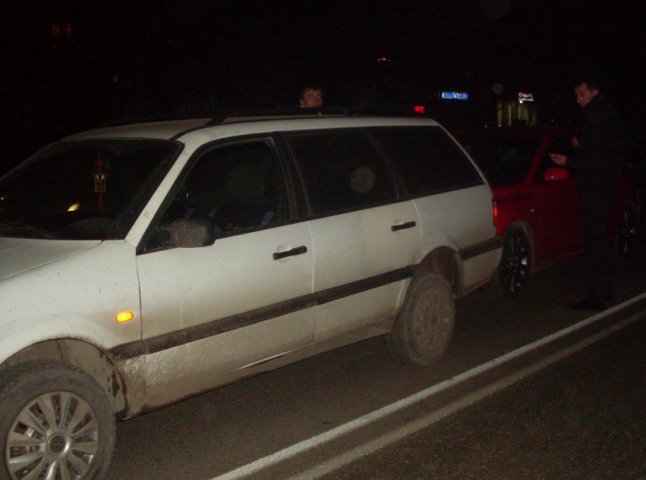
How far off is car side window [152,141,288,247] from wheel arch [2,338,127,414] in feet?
2.98

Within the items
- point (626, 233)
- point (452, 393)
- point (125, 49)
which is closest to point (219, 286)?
point (452, 393)

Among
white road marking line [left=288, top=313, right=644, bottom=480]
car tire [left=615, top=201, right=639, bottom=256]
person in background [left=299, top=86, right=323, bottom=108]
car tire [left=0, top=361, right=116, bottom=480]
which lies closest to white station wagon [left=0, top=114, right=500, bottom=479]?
car tire [left=0, top=361, right=116, bottom=480]

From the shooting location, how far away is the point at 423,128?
5895 millimetres

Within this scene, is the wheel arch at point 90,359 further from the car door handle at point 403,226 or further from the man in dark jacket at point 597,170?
the man in dark jacket at point 597,170

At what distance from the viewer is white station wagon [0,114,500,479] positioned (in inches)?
137

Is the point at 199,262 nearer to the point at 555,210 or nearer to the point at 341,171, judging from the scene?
the point at 341,171

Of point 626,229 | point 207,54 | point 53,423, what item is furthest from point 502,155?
point 207,54

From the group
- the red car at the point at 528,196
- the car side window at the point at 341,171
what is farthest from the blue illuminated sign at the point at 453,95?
the car side window at the point at 341,171

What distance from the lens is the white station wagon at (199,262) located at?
3477mm

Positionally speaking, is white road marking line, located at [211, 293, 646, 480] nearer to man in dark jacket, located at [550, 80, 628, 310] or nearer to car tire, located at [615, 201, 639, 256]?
man in dark jacket, located at [550, 80, 628, 310]

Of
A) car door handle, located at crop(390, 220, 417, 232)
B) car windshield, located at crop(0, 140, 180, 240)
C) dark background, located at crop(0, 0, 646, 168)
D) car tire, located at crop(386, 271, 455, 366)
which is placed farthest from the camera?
dark background, located at crop(0, 0, 646, 168)

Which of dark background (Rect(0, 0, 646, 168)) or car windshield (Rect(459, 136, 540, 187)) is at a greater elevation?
dark background (Rect(0, 0, 646, 168))

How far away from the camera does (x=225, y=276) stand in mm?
4078

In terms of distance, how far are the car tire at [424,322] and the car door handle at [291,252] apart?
45.5 inches
